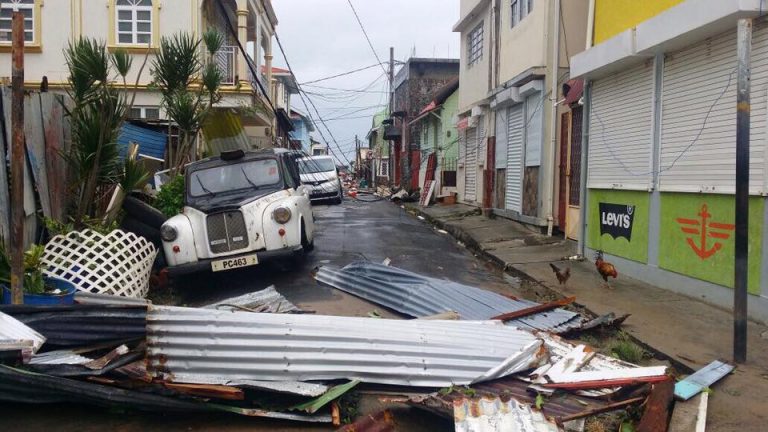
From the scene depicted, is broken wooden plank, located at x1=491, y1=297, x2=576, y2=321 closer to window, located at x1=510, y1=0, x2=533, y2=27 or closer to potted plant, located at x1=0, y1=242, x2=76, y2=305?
potted plant, located at x1=0, y1=242, x2=76, y2=305

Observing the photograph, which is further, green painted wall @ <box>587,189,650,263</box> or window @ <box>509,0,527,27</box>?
window @ <box>509,0,527,27</box>

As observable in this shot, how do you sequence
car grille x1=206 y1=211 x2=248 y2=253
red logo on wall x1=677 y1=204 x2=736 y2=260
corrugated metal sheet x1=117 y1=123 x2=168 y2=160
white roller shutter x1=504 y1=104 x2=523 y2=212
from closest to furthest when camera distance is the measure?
1. red logo on wall x1=677 y1=204 x2=736 y2=260
2. car grille x1=206 y1=211 x2=248 y2=253
3. corrugated metal sheet x1=117 y1=123 x2=168 y2=160
4. white roller shutter x1=504 y1=104 x2=523 y2=212

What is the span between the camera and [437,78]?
112 ft

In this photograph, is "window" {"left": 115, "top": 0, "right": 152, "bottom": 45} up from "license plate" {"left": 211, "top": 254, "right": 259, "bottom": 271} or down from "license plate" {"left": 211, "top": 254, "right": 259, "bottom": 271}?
up

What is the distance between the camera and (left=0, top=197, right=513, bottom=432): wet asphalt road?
14.0 feet

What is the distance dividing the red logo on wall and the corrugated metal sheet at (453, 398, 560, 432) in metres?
4.13

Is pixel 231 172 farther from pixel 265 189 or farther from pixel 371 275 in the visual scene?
pixel 371 275

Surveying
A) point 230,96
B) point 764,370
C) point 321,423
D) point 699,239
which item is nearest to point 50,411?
point 321,423

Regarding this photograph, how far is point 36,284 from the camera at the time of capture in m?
6.37

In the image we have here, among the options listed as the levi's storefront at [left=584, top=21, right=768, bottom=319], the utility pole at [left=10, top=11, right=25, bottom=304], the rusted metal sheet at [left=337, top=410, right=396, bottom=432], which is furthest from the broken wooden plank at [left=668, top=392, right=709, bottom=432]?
the utility pole at [left=10, top=11, right=25, bottom=304]

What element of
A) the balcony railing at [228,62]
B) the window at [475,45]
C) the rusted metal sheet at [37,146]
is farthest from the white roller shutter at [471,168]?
the rusted metal sheet at [37,146]

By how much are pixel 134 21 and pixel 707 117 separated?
1480 centimetres

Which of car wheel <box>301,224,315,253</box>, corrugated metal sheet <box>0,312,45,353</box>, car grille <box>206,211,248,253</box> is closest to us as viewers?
corrugated metal sheet <box>0,312,45,353</box>

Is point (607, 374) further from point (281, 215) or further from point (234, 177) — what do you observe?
point (234, 177)
